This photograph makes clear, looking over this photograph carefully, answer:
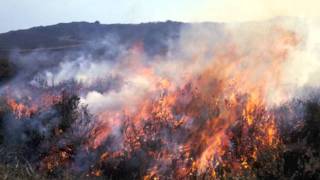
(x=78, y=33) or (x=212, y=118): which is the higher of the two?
(x=78, y=33)

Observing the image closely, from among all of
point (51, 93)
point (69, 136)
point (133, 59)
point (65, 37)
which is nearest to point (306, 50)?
point (69, 136)

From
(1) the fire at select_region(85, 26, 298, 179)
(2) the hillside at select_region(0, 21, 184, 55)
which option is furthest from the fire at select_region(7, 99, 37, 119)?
(2) the hillside at select_region(0, 21, 184, 55)

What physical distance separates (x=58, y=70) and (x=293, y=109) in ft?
49.7

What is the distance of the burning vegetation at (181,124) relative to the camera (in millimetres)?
14578

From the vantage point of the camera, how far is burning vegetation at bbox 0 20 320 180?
47.8 ft

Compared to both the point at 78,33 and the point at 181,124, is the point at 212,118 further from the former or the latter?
the point at 78,33

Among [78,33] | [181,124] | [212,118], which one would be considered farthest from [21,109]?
[78,33]

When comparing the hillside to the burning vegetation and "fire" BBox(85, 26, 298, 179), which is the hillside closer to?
the burning vegetation

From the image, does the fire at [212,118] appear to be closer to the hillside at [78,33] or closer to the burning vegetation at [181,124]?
the burning vegetation at [181,124]

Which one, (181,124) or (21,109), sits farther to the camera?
(21,109)

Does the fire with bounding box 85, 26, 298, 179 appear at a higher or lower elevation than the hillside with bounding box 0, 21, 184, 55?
lower

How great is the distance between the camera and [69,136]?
680 inches

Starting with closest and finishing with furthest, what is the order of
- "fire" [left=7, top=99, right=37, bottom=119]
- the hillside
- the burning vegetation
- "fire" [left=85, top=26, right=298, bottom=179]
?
1. the burning vegetation
2. "fire" [left=85, top=26, right=298, bottom=179]
3. "fire" [left=7, top=99, right=37, bottom=119]
4. the hillside

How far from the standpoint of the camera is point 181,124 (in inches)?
656
